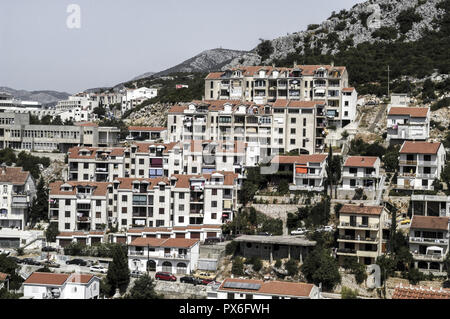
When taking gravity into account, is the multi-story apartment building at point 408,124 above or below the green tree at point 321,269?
above

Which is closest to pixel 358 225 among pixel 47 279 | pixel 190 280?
pixel 190 280

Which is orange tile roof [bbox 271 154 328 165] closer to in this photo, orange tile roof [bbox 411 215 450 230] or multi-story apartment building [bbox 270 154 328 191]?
multi-story apartment building [bbox 270 154 328 191]

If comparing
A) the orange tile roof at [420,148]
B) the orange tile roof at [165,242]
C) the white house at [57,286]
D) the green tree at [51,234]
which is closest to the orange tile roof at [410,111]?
the orange tile roof at [420,148]

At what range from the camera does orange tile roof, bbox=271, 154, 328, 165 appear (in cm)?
2142

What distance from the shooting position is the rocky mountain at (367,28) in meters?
37.1

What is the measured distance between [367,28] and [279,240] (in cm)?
2337

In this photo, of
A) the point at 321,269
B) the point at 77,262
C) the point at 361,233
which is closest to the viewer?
the point at 321,269

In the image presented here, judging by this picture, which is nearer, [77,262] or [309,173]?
[77,262]

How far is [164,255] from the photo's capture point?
18562mm

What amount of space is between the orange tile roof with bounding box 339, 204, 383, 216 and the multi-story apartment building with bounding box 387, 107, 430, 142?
630cm

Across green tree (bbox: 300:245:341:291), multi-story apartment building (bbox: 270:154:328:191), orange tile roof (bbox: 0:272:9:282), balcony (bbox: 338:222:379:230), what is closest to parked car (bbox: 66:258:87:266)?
orange tile roof (bbox: 0:272:9:282)

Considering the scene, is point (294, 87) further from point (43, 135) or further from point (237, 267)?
point (237, 267)

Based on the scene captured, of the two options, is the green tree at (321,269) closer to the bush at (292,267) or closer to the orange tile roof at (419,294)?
the bush at (292,267)

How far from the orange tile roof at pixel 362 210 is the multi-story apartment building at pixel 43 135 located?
1262 cm
